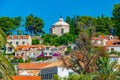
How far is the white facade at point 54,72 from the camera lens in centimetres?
6972

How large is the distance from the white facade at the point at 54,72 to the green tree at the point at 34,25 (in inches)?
2770

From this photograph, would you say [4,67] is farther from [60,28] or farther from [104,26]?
[60,28]

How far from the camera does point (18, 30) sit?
487 feet

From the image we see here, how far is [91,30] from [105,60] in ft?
46.8

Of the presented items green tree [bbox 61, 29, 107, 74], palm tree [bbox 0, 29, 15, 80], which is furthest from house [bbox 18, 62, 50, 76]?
palm tree [bbox 0, 29, 15, 80]

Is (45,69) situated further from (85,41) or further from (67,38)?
(67,38)

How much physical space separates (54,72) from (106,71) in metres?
17.6

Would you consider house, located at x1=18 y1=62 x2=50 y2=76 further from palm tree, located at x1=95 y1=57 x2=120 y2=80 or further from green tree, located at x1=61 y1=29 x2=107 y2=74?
palm tree, located at x1=95 y1=57 x2=120 y2=80

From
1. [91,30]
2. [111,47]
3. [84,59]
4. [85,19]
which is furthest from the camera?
[85,19]

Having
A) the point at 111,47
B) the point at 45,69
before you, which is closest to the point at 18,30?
the point at 111,47

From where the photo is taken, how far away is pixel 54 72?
71.7m

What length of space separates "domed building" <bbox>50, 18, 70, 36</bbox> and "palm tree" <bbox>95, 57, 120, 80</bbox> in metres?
88.2

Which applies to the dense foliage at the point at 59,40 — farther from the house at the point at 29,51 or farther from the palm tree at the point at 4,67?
the palm tree at the point at 4,67

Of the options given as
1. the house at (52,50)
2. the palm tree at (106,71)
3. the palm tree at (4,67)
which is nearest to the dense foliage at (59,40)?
the house at (52,50)
